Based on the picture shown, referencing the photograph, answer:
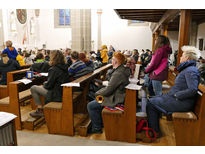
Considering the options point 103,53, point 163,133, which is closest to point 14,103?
point 163,133

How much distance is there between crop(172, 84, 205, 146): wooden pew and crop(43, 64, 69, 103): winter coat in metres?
1.96

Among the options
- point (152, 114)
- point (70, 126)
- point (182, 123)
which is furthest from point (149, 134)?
point (70, 126)

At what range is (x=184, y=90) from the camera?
2.70m

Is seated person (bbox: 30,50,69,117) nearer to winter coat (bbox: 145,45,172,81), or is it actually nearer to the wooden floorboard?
the wooden floorboard

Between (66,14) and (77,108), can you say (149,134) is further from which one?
(66,14)

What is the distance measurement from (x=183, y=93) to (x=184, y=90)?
0.05 m

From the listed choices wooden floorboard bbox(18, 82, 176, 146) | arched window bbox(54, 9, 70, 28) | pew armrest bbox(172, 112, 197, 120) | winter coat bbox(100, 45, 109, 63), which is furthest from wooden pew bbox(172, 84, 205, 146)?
arched window bbox(54, 9, 70, 28)

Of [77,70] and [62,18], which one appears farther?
[62,18]

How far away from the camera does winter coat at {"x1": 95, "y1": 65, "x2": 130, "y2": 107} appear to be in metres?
2.97

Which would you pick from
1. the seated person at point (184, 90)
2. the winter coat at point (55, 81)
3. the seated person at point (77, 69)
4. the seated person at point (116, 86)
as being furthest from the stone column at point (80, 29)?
the seated person at point (184, 90)

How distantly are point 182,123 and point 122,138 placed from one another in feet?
3.10

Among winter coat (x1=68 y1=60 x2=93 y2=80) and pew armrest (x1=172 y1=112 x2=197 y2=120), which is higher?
winter coat (x1=68 y1=60 x2=93 y2=80)

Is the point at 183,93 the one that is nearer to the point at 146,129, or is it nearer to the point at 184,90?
the point at 184,90

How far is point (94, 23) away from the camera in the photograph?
19719 millimetres
